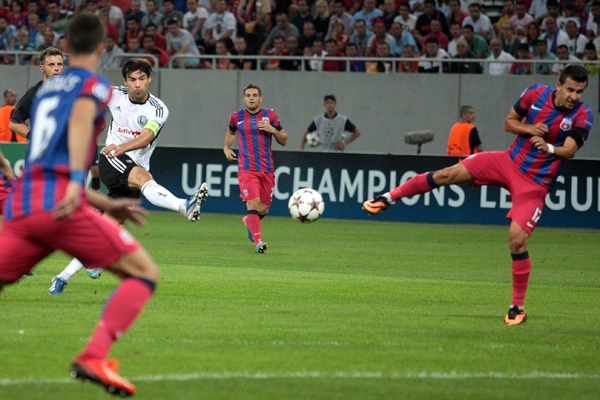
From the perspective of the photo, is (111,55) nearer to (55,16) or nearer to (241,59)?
(55,16)

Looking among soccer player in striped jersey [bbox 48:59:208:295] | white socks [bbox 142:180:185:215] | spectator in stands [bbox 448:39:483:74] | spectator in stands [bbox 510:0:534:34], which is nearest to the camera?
soccer player in striped jersey [bbox 48:59:208:295]

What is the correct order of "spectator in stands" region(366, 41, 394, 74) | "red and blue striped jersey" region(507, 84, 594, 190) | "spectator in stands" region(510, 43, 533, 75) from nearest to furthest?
"red and blue striped jersey" region(507, 84, 594, 190), "spectator in stands" region(510, 43, 533, 75), "spectator in stands" region(366, 41, 394, 74)

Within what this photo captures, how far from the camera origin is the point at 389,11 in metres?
23.9

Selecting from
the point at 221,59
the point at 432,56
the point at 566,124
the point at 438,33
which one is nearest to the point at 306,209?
the point at 566,124

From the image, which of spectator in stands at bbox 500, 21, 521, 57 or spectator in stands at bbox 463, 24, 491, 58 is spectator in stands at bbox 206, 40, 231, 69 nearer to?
spectator in stands at bbox 463, 24, 491, 58

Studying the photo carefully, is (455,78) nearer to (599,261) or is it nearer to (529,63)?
(529,63)

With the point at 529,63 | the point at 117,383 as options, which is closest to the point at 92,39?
the point at 117,383

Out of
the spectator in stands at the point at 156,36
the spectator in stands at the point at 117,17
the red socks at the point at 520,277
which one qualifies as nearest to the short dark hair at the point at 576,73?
the red socks at the point at 520,277

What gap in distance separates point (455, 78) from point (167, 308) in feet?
50.4

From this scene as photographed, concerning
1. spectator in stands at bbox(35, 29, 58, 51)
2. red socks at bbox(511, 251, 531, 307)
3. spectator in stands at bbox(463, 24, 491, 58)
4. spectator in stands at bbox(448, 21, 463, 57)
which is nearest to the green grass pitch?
red socks at bbox(511, 251, 531, 307)

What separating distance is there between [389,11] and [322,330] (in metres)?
16.6

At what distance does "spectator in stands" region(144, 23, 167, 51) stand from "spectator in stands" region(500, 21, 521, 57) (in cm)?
795

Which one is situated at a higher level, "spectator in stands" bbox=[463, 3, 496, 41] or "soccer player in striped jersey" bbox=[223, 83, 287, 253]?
"spectator in stands" bbox=[463, 3, 496, 41]

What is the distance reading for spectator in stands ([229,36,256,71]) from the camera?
24.4m
